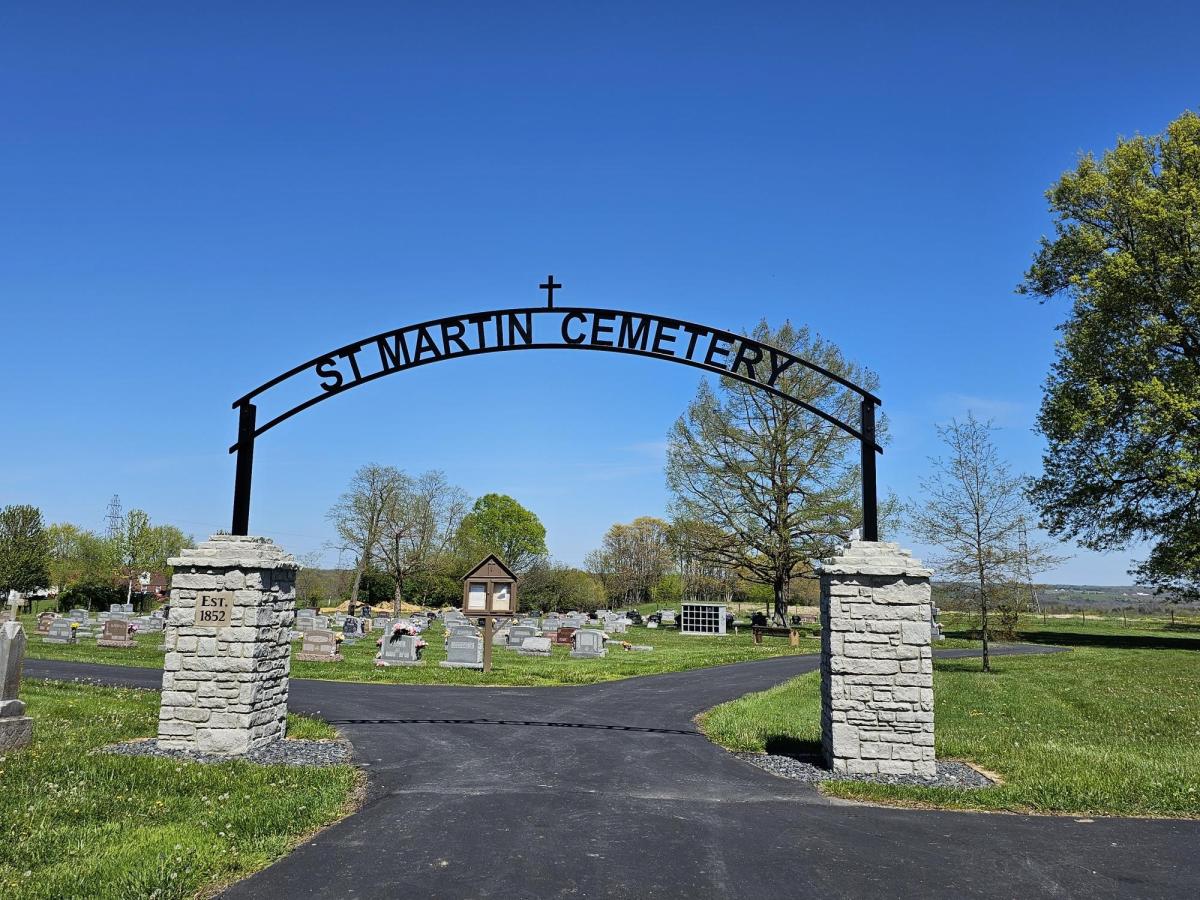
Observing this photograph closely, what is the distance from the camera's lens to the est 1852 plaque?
32.8ft

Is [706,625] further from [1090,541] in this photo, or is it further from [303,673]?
[303,673]

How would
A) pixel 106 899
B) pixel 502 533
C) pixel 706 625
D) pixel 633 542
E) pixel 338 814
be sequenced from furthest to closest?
1. pixel 633 542
2. pixel 502 533
3. pixel 706 625
4. pixel 338 814
5. pixel 106 899

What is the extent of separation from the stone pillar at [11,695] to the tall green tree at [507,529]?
5579 centimetres

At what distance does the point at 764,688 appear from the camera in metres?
18.6

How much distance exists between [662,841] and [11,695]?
8.22m

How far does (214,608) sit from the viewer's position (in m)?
10.0

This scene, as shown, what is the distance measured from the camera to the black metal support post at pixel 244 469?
10609 millimetres

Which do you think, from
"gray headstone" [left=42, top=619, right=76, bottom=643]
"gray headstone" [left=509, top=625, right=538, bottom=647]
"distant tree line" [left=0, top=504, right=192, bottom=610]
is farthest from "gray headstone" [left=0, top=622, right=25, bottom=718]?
"distant tree line" [left=0, top=504, right=192, bottom=610]

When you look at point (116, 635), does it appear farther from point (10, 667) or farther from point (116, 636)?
point (10, 667)

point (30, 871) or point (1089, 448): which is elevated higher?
point (1089, 448)

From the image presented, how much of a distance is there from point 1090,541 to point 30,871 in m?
31.6


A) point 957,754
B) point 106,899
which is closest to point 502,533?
point 957,754

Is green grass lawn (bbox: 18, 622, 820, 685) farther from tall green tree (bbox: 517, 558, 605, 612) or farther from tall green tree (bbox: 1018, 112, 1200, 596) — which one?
tall green tree (bbox: 517, 558, 605, 612)

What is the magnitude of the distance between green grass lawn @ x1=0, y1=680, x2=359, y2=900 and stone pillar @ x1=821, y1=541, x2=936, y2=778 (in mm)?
5425
